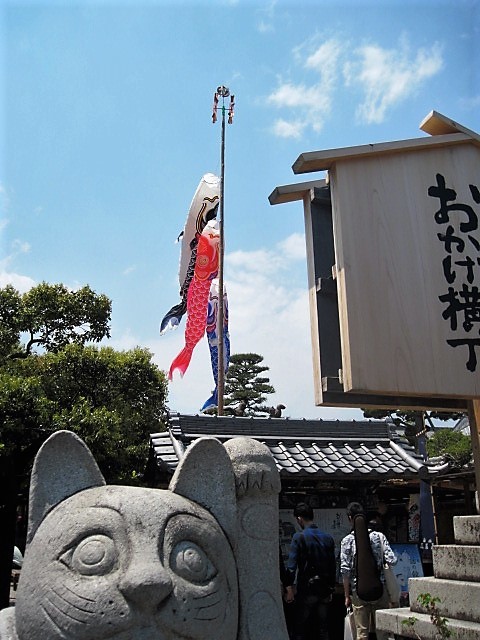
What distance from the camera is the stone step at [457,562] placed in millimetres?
4266

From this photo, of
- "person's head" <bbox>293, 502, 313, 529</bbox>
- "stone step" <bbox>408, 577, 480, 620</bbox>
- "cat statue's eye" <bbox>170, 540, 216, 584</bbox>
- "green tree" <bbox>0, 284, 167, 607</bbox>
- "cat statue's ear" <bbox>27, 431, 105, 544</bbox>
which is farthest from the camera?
"green tree" <bbox>0, 284, 167, 607</bbox>

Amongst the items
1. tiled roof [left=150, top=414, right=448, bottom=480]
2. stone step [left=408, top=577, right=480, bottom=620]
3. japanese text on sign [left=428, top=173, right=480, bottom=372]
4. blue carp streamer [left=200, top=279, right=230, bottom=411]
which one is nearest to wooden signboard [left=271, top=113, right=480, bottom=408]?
japanese text on sign [left=428, top=173, right=480, bottom=372]

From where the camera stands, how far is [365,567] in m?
5.39

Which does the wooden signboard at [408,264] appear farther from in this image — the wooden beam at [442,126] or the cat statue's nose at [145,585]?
the cat statue's nose at [145,585]

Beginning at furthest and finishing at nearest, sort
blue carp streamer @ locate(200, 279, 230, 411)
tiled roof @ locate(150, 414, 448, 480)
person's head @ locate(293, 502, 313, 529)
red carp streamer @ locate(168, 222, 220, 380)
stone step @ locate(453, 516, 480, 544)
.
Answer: red carp streamer @ locate(168, 222, 220, 380) → blue carp streamer @ locate(200, 279, 230, 411) → tiled roof @ locate(150, 414, 448, 480) → person's head @ locate(293, 502, 313, 529) → stone step @ locate(453, 516, 480, 544)

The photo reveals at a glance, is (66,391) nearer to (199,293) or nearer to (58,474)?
(199,293)

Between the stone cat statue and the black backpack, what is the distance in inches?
91.9

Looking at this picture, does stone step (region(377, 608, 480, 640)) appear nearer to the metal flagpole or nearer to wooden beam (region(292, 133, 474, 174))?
wooden beam (region(292, 133, 474, 174))

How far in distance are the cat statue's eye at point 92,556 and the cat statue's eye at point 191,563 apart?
0.91 ft

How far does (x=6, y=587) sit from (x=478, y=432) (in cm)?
821

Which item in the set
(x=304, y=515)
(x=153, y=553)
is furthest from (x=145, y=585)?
(x=304, y=515)

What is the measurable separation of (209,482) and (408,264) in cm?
198

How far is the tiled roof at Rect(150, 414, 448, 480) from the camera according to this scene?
8219mm

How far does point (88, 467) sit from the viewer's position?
3113 mm
